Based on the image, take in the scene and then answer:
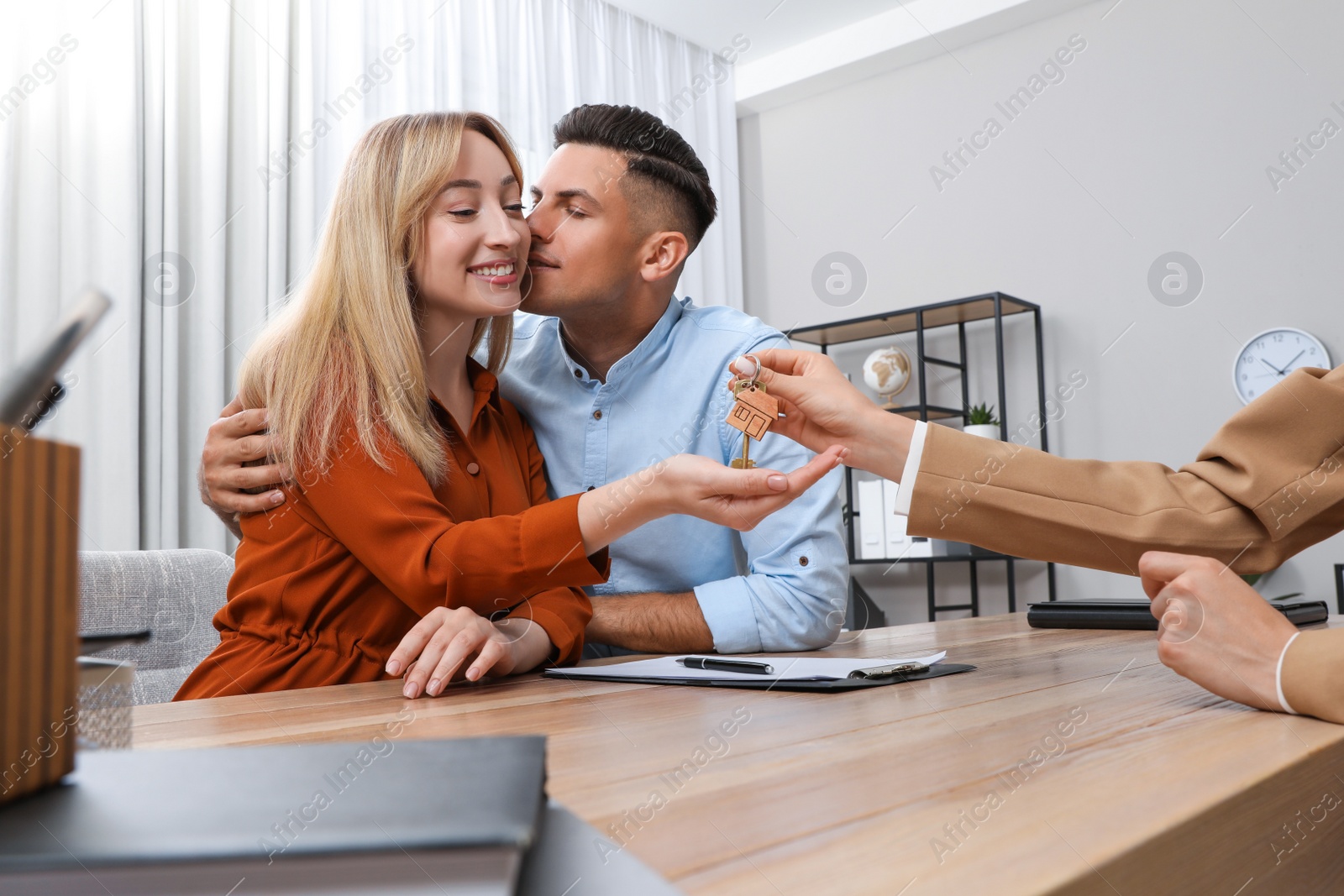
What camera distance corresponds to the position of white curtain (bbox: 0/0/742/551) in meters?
2.72

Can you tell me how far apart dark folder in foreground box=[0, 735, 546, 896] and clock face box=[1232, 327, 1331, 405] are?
3956 millimetres

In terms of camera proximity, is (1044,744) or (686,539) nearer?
(1044,744)

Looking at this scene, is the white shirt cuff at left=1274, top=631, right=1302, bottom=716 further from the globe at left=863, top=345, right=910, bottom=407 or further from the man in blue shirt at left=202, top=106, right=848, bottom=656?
the globe at left=863, top=345, right=910, bottom=407

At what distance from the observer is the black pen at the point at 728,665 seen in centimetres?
96

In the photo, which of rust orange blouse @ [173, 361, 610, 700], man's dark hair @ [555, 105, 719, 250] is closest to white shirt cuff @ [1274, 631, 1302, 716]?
rust orange blouse @ [173, 361, 610, 700]

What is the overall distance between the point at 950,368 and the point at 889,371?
281 mm

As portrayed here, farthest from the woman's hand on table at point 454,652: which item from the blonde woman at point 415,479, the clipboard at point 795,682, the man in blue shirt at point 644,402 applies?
the man in blue shirt at point 644,402

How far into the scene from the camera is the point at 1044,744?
2.01 ft

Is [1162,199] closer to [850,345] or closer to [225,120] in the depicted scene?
[850,345]

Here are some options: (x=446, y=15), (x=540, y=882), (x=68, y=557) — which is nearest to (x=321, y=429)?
(x=68, y=557)

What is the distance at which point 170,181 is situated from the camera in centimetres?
294

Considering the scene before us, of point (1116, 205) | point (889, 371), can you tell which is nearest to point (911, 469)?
point (889, 371)

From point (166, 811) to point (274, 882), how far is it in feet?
0.22

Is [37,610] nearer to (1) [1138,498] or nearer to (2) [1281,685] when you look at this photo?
(2) [1281,685]
